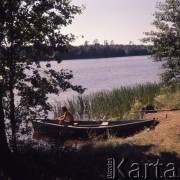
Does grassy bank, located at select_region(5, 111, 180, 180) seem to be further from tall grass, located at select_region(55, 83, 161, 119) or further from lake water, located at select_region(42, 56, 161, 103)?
tall grass, located at select_region(55, 83, 161, 119)

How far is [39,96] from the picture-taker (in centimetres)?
948

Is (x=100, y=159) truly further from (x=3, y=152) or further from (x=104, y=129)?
(x=104, y=129)

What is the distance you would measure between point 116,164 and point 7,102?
3.41 metres

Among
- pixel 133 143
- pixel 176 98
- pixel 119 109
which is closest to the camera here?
pixel 133 143

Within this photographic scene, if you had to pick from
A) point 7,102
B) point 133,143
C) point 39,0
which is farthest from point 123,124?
point 39,0

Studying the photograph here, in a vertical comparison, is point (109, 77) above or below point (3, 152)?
below

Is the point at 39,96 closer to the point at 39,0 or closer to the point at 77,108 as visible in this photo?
the point at 39,0

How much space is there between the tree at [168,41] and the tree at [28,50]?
13.3 feet

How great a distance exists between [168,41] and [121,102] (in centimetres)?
798

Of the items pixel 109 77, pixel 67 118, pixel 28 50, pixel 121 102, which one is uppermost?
pixel 28 50

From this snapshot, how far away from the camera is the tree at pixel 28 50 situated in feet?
28.8

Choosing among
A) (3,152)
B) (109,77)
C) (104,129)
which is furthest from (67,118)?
(109,77)

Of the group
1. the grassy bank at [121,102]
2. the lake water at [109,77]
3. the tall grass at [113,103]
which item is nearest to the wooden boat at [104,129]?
the lake water at [109,77]

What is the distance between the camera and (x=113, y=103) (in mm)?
19891
